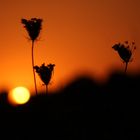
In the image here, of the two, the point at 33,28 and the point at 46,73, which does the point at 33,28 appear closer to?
the point at 33,28

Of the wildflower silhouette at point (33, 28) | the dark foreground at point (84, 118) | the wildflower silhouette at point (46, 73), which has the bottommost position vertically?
the dark foreground at point (84, 118)

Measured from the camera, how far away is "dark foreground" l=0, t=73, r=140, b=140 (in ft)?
65.6

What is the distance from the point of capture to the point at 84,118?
21.3 m

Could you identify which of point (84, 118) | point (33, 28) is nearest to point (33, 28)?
point (33, 28)

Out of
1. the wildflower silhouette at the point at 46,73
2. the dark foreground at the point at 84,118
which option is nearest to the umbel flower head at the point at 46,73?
the wildflower silhouette at the point at 46,73

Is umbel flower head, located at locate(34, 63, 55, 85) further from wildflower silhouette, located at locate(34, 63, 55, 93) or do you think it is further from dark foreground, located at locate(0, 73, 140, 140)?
dark foreground, located at locate(0, 73, 140, 140)

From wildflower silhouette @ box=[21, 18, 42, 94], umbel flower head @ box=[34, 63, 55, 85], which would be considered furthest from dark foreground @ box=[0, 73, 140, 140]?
wildflower silhouette @ box=[21, 18, 42, 94]

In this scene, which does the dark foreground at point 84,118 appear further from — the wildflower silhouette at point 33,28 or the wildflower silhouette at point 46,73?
the wildflower silhouette at point 33,28

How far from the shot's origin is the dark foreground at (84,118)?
65.6 feet

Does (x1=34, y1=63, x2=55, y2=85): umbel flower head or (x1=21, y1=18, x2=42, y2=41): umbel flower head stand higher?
(x1=21, y1=18, x2=42, y2=41): umbel flower head

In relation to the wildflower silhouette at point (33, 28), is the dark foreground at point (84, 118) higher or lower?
lower

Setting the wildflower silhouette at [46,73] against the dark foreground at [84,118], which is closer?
the dark foreground at [84,118]

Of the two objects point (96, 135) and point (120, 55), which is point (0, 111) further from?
point (96, 135)

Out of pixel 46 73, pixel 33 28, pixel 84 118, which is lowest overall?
pixel 84 118
